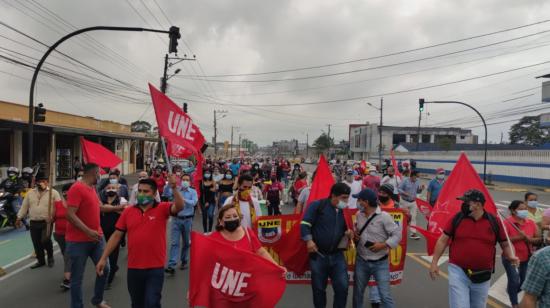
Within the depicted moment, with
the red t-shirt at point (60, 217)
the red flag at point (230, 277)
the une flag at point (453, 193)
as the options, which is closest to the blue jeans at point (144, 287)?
the red flag at point (230, 277)

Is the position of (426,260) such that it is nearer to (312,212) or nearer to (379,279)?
(379,279)

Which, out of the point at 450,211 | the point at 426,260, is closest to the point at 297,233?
the point at 450,211

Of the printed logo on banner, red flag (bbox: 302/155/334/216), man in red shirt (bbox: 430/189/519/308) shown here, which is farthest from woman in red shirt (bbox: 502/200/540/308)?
the printed logo on banner

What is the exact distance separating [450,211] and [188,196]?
4.31m

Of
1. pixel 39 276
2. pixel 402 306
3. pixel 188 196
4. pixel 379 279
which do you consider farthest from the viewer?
pixel 188 196

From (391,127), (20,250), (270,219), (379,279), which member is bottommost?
(20,250)

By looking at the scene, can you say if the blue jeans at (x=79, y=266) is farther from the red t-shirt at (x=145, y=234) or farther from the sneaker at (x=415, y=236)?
the sneaker at (x=415, y=236)

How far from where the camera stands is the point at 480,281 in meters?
3.83

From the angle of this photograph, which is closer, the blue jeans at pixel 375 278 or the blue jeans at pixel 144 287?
the blue jeans at pixel 144 287

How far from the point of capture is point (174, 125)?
17.3ft

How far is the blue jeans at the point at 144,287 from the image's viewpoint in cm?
393

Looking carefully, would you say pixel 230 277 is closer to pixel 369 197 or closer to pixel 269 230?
pixel 369 197

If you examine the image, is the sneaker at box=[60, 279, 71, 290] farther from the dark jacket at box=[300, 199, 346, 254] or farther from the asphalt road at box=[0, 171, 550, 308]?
the dark jacket at box=[300, 199, 346, 254]

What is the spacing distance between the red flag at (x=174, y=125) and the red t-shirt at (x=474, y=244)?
3481 millimetres
